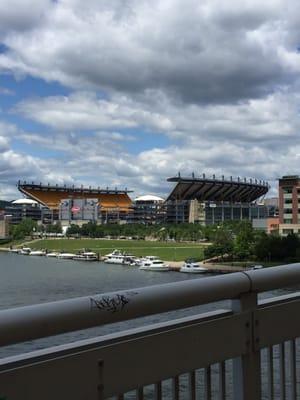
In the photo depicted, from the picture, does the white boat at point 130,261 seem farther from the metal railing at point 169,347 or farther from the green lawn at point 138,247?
the metal railing at point 169,347

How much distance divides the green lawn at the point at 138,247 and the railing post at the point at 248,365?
11427 centimetres

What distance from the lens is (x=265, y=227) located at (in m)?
173

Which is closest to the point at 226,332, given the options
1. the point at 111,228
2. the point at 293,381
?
the point at 293,381

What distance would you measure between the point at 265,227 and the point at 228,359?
568 feet

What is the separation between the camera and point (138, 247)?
148 meters

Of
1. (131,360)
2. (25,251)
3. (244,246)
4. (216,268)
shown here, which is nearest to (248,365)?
(131,360)

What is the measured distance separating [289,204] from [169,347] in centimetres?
14174

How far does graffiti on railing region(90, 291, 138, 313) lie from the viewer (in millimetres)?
2520

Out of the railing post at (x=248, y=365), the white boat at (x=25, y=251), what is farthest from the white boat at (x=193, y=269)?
the railing post at (x=248, y=365)

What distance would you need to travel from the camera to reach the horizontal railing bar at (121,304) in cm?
224

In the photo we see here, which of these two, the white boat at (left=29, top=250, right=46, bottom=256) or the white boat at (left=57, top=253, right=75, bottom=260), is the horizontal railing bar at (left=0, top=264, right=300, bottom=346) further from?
the white boat at (left=29, top=250, right=46, bottom=256)

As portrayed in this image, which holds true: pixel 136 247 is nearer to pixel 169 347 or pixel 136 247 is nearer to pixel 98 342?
pixel 169 347

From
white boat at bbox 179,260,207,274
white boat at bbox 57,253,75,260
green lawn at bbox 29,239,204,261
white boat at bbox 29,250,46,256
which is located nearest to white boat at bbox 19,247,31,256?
white boat at bbox 29,250,46,256

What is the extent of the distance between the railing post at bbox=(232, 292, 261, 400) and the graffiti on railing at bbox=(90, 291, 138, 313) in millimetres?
836
